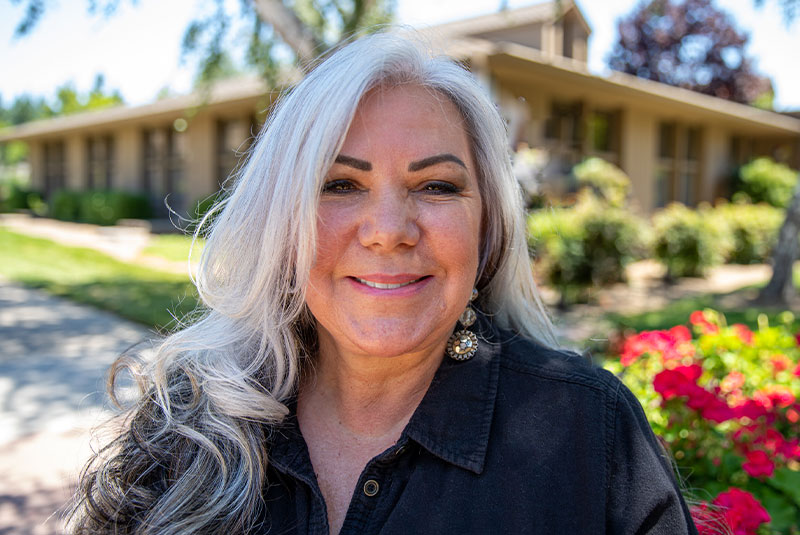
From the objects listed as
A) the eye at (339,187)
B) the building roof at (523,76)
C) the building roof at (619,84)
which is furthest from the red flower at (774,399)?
the building roof at (619,84)

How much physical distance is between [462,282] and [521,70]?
11.1 metres

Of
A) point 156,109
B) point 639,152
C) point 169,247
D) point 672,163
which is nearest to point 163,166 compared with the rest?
point 156,109

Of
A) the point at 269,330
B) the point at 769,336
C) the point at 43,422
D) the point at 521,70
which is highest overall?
the point at 521,70

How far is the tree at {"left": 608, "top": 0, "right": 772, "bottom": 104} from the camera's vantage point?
108 feet

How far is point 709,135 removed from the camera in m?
19.5

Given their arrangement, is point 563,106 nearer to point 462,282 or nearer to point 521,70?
point 521,70

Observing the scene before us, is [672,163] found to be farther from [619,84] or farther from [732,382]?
[732,382]

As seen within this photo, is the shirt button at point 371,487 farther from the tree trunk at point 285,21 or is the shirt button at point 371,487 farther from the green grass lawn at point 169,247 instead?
the green grass lawn at point 169,247

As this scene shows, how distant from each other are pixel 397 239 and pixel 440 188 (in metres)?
0.18

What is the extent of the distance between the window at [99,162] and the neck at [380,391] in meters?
23.1

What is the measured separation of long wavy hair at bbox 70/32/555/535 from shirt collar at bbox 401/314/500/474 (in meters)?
0.25

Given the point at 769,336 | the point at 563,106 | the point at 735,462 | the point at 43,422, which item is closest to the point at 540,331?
the point at 735,462

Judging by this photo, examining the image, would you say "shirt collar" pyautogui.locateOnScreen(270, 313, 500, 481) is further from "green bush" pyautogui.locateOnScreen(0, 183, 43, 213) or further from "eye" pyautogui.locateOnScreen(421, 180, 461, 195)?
"green bush" pyautogui.locateOnScreen(0, 183, 43, 213)

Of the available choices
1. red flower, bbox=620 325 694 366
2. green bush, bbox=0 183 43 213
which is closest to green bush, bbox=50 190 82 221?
green bush, bbox=0 183 43 213
